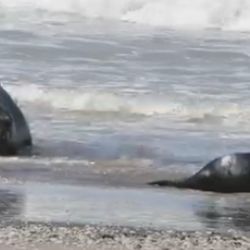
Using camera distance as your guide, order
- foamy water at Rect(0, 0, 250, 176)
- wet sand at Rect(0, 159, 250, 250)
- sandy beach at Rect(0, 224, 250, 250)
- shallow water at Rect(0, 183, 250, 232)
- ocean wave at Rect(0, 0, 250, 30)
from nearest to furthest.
Result: sandy beach at Rect(0, 224, 250, 250) → wet sand at Rect(0, 159, 250, 250) → shallow water at Rect(0, 183, 250, 232) → foamy water at Rect(0, 0, 250, 176) → ocean wave at Rect(0, 0, 250, 30)

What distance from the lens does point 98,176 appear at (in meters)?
7.61

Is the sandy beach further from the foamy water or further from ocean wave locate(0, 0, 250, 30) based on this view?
ocean wave locate(0, 0, 250, 30)

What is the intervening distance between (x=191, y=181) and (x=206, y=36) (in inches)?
498

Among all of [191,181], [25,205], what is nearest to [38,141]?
[191,181]

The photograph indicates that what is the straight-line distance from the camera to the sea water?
8.85 m

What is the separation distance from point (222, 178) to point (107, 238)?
1.92 meters

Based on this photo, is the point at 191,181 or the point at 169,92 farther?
the point at 169,92

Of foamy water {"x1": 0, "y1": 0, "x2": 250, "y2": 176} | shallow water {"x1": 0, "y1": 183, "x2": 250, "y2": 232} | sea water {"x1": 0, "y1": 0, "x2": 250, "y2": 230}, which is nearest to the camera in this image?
shallow water {"x1": 0, "y1": 183, "x2": 250, "y2": 232}

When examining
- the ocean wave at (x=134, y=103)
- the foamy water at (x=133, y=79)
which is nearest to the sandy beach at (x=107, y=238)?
the foamy water at (x=133, y=79)

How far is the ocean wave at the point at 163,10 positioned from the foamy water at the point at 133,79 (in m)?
0.04

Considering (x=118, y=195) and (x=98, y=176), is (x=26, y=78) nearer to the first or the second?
(x=98, y=176)

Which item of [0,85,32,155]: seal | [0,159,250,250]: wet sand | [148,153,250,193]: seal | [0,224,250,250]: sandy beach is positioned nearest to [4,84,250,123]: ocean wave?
[0,85,32,155]: seal

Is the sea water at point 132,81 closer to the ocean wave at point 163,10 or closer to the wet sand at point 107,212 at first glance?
the ocean wave at point 163,10

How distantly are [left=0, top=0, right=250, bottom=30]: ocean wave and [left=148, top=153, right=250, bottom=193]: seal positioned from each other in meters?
14.0
